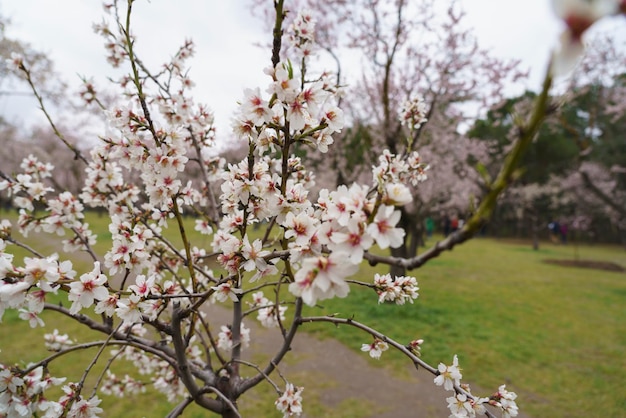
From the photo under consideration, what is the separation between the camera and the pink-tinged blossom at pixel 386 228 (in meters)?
0.84

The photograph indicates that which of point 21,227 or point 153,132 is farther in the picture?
point 21,227

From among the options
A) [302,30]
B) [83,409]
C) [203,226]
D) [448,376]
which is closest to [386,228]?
[448,376]

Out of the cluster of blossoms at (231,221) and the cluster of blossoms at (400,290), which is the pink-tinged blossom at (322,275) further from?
the cluster of blossoms at (400,290)

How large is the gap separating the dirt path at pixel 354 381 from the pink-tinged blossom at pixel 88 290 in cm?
344

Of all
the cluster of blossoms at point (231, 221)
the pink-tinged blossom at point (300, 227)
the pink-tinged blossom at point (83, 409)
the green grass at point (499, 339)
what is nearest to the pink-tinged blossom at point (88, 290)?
the cluster of blossoms at point (231, 221)

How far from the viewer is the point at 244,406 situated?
3967mm

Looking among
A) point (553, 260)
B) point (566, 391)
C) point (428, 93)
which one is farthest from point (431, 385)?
point (553, 260)

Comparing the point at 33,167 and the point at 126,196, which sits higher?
the point at 33,167

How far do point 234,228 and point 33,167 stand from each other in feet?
6.03

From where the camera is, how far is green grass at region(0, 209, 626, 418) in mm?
4250

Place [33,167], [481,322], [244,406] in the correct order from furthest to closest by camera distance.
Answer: [481,322]
[244,406]
[33,167]

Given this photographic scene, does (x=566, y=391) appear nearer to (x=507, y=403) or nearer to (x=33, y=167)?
(x=507, y=403)

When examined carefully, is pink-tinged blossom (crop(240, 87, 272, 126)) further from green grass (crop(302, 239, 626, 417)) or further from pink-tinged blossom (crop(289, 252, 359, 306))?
green grass (crop(302, 239, 626, 417))

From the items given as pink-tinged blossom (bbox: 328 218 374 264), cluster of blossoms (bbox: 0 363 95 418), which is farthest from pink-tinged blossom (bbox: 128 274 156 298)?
pink-tinged blossom (bbox: 328 218 374 264)
